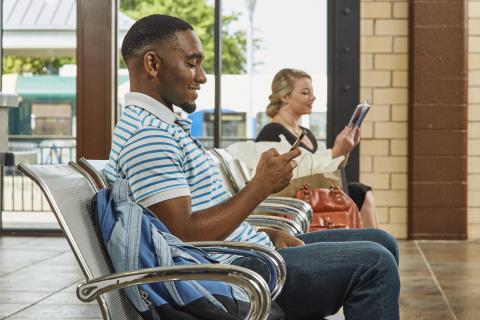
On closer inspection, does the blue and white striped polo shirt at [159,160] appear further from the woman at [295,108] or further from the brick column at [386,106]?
the brick column at [386,106]

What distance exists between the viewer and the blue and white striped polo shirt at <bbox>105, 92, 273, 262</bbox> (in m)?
2.24

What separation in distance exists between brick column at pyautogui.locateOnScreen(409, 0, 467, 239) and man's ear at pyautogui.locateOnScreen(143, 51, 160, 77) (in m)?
6.10

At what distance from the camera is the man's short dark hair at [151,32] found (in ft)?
8.04

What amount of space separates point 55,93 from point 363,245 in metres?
6.72

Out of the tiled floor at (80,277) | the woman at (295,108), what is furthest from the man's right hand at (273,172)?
the woman at (295,108)

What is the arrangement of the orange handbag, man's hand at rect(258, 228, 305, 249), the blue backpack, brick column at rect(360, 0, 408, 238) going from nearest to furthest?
1. the blue backpack
2. man's hand at rect(258, 228, 305, 249)
3. the orange handbag
4. brick column at rect(360, 0, 408, 238)

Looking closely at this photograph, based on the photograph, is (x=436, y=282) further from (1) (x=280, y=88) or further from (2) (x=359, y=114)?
(1) (x=280, y=88)

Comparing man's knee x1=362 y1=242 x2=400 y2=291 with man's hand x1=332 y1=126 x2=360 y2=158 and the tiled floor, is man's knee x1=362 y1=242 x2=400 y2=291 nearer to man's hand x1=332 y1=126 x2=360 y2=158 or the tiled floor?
the tiled floor

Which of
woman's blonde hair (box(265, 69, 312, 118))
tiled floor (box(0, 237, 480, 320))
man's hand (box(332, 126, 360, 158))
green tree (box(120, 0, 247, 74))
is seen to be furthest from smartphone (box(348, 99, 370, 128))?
green tree (box(120, 0, 247, 74))

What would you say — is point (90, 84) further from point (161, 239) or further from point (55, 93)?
point (161, 239)

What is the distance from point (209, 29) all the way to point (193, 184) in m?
6.22

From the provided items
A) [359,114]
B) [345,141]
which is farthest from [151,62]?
[359,114]

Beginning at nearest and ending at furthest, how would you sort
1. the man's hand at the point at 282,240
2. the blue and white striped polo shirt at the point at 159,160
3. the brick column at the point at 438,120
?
the blue and white striped polo shirt at the point at 159,160, the man's hand at the point at 282,240, the brick column at the point at 438,120

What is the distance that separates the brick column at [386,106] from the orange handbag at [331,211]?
3.84m
